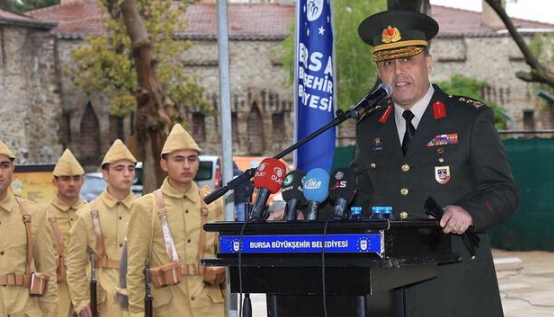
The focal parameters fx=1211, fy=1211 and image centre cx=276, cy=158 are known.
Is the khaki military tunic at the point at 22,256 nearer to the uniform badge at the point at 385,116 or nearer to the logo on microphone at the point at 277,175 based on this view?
the uniform badge at the point at 385,116

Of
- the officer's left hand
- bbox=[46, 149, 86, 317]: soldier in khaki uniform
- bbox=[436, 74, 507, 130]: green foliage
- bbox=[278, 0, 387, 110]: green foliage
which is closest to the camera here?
the officer's left hand

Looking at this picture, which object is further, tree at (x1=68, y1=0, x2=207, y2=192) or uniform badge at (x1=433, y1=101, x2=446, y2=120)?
tree at (x1=68, y1=0, x2=207, y2=192)

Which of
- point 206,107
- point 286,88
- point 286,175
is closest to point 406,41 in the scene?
point 286,175

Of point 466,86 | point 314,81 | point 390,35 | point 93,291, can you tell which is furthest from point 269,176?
point 466,86

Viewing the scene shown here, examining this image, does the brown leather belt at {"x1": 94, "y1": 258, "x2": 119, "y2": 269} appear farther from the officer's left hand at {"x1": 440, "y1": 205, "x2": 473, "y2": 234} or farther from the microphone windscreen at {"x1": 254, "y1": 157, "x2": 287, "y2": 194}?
the officer's left hand at {"x1": 440, "y1": 205, "x2": 473, "y2": 234}

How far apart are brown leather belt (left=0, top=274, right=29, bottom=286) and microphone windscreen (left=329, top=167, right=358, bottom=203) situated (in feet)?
14.3

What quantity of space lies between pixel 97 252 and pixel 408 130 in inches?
201

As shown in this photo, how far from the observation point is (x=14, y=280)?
8242 mm

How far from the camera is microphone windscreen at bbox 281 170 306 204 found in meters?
4.53

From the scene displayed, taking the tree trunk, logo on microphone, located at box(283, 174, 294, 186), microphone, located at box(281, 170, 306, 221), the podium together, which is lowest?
the podium

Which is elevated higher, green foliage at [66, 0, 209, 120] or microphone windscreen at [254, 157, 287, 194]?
green foliage at [66, 0, 209, 120]

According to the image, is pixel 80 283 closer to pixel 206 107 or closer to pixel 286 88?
pixel 206 107

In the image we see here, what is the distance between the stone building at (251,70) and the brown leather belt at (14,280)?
144 feet

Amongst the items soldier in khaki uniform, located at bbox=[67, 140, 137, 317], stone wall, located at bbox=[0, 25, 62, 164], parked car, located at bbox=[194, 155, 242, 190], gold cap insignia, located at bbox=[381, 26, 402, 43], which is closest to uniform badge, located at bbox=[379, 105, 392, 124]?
gold cap insignia, located at bbox=[381, 26, 402, 43]
